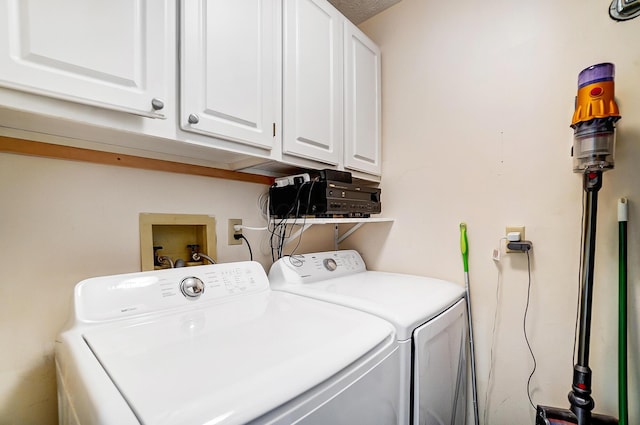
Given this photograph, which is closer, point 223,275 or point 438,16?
point 223,275

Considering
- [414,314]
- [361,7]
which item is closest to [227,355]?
[414,314]

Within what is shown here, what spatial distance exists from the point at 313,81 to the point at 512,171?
1029mm

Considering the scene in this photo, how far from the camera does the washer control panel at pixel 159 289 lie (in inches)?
34.0

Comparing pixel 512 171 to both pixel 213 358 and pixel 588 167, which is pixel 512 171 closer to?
pixel 588 167

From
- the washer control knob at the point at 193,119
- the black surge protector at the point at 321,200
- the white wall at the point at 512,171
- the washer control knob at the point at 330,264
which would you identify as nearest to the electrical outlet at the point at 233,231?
the black surge protector at the point at 321,200

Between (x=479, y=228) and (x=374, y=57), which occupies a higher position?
(x=374, y=57)

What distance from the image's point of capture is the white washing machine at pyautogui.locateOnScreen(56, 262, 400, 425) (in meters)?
0.51

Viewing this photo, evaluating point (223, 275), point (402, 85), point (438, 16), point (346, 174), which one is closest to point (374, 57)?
point (402, 85)

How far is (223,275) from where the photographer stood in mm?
1156

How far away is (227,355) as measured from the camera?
0.66 m

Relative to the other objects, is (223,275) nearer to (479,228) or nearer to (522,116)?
(479,228)

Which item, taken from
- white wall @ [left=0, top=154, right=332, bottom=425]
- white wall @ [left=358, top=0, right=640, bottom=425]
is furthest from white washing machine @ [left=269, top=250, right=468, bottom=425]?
white wall @ [left=0, top=154, right=332, bottom=425]

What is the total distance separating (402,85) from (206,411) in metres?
1.84

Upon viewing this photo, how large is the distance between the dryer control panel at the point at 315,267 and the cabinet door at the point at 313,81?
51cm
